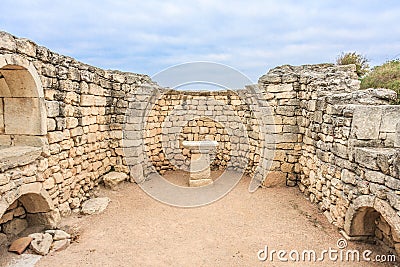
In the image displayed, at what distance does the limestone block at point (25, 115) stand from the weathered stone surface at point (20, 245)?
1.74m

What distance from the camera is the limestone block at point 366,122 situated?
14.5ft

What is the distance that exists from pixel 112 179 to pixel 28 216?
2.26 meters

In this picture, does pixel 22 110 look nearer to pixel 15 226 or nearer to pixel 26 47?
pixel 26 47

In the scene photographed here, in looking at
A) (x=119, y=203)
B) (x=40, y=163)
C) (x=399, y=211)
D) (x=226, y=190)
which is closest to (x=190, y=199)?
(x=226, y=190)

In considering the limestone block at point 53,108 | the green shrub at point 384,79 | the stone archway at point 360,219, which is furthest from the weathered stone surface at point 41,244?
the green shrub at point 384,79

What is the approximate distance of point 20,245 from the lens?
428cm

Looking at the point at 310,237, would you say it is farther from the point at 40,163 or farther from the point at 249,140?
the point at 40,163

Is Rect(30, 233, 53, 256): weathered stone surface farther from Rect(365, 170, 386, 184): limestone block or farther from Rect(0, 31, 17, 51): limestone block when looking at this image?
Rect(365, 170, 386, 184): limestone block

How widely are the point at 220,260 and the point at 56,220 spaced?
3146mm

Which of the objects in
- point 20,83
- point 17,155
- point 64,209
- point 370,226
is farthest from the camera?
point 64,209

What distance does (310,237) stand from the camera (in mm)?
4832

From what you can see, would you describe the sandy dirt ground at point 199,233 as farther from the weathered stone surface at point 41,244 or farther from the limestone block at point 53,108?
the limestone block at point 53,108

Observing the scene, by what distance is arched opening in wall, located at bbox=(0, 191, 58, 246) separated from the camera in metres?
4.58

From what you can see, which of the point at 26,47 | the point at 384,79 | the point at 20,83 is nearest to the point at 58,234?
the point at 20,83
